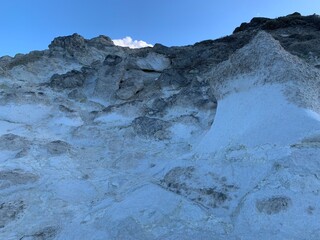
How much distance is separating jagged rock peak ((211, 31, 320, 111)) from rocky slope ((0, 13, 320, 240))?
0.02 m

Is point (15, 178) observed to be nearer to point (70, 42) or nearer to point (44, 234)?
point (44, 234)

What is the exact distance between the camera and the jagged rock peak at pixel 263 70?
6730 mm

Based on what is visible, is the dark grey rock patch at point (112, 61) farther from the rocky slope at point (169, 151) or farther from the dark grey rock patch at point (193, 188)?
the dark grey rock patch at point (193, 188)

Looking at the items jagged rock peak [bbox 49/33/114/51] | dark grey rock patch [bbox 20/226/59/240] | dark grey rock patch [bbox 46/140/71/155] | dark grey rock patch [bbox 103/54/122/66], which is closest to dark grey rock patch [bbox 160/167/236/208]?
dark grey rock patch [bbox 20/226/59/240]

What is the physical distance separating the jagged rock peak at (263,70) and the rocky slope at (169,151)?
2 cm

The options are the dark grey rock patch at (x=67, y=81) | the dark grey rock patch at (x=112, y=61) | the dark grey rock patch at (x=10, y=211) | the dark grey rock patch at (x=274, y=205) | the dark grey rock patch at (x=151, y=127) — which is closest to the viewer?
the dark grey rock patch at (x=274, y=205)

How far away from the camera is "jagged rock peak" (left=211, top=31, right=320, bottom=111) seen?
6.73 metres

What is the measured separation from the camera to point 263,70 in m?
7.07

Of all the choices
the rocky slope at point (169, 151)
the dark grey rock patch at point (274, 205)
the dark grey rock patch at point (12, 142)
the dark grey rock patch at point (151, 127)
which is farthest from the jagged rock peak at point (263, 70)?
the dark grey rock patch at point (12, 142)

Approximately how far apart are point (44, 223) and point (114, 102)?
589 cm

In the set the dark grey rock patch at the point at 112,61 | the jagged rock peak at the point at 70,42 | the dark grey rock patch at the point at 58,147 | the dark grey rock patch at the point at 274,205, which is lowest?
the dark grey rock patch at the point at 274,205

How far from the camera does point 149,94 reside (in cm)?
1048

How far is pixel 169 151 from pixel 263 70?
95.2 inches

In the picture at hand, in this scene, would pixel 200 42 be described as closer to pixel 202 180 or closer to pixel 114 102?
pixel 114 102
